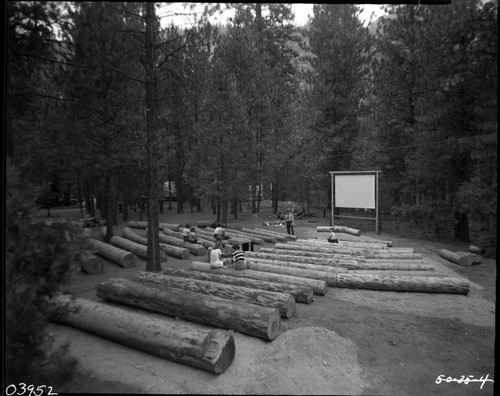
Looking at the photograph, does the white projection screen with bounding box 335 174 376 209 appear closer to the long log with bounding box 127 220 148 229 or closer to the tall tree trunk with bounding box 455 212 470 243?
the tall tree trunk with bounding box 455 212 470 243

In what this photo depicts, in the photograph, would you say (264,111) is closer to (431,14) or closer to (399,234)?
(399,234)

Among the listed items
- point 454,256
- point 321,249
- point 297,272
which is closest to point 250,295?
point 297,272

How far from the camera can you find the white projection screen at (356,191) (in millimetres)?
15141

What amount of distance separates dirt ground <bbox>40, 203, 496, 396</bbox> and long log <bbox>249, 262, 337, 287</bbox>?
141 cm

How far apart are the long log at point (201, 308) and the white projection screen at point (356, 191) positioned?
1238cm

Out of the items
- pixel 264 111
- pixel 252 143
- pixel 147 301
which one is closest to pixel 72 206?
pixel 147 301

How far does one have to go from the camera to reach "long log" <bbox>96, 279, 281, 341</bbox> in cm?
419

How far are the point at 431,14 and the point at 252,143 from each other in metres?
13.7

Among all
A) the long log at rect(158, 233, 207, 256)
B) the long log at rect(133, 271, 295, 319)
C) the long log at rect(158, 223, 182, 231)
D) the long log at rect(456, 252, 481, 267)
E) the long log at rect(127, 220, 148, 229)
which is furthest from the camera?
the long log at rect(158, 223, 182, 231)

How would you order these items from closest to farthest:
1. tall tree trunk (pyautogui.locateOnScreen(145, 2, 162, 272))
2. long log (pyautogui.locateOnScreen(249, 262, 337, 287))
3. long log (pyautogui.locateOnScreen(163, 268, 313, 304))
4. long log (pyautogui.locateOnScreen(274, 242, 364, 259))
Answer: tall tree trunk (pyautogui.locateOnScreen(145, 2, 162, 272)) < long log (pyautogui.locateOnScreen(163, 268, 313, 304)) < long log (pyautogui.locateOnScreen(249, 262, 337, 287)) < long log (pyautogui.locateOnScreen(274, 242, 364, 259))

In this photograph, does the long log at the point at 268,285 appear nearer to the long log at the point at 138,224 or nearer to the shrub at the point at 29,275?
the long log at the point at 138,224

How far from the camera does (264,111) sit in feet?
66.3

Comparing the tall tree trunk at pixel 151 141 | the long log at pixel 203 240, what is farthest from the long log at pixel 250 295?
the long log at pixel 203 240

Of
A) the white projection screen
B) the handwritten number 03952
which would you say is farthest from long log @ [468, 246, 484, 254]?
the handwritten number 03952
